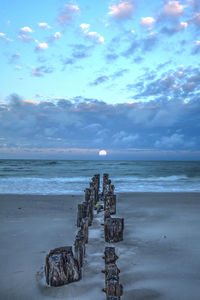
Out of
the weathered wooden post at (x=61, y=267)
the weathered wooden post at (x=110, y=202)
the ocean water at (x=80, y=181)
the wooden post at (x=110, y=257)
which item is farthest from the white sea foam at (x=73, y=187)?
the wooden post at (x=110, y=257)

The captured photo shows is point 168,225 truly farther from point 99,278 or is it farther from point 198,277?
point 99,278

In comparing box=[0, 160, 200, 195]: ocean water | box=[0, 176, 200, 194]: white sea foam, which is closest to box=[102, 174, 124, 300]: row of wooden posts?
box=[0, 176, 200, 194]: white sea foam

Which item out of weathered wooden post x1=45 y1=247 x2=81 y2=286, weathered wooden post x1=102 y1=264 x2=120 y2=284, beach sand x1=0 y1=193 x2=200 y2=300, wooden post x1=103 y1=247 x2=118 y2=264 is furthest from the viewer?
beach sand x1=0 y1=193 x2=200 y2=300

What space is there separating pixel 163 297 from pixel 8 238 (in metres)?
→ 4.44

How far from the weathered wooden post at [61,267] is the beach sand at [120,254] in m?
0.12

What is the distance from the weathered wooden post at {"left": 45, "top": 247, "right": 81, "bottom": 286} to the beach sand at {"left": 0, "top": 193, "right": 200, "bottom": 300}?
0.12 metres

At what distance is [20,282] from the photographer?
380 centimetres

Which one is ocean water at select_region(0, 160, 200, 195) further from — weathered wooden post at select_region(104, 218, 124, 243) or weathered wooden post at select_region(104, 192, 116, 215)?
weathered wooden post at select_region(104, 218, 124, 243)

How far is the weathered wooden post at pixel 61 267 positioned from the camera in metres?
3.35

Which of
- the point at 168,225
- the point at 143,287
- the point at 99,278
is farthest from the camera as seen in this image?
the point at 168,225

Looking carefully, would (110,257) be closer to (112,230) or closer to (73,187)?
(112,230)

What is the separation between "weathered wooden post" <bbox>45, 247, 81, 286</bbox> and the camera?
11.0 feet

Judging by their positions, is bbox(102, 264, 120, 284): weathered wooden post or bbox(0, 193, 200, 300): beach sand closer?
bbox(102, 264, 120, 284): weathered wooden post

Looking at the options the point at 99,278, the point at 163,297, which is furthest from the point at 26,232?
the point at 163,297
